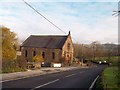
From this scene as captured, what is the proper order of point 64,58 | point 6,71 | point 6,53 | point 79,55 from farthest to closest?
point 79,55
point 64,58
point 6,53
point 6,71

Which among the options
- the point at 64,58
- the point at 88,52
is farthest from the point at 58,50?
the point at 88,52

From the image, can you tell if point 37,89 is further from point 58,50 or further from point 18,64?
point 58,50

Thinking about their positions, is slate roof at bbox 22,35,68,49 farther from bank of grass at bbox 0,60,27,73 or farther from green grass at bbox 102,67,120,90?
green grass at bbox 102,67,120,90

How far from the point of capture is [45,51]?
83375 millimetres

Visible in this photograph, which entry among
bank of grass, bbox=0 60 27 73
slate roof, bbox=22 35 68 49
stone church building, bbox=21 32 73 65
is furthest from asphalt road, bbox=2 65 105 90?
slate roof, bbox=22 35 68 49

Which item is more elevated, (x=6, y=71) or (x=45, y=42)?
(x=45, y=42)

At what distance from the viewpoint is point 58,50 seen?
81.6 metres

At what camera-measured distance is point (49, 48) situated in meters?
83.1

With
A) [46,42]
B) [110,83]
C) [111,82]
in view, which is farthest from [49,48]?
[110,83]

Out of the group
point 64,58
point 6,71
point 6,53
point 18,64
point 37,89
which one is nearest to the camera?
point 37,89

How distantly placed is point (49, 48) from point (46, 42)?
135 inches

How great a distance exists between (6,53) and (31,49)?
100 ft

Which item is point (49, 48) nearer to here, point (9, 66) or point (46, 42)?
point (46, 42)

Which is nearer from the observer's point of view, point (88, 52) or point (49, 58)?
point (49, 58)
